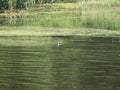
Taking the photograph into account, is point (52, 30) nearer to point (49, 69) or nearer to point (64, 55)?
point (64, 55)

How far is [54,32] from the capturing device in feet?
96.3

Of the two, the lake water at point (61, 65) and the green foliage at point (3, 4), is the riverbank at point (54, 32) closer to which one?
the lake water at point (61, 65)

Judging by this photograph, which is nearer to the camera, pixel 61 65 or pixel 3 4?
pixel 61 65

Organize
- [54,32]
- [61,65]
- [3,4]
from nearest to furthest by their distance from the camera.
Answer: [61,65]
[54,32]
[3,4]

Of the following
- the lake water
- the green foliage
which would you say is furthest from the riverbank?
the green foliage

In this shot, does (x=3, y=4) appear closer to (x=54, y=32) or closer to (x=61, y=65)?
(x=54, y=32)

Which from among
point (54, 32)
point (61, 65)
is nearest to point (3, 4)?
point (54, 32)

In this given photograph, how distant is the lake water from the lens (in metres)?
12.9

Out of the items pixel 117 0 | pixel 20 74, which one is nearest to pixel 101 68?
pixel 20 74

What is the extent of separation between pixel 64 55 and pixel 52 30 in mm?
11315

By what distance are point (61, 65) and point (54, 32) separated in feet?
42.6

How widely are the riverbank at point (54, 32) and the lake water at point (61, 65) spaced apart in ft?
11.2

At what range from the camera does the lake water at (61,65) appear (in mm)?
12945

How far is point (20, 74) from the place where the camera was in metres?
14.6
